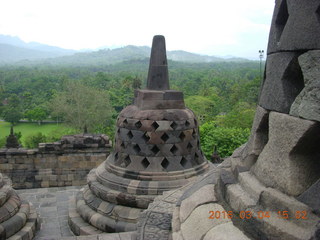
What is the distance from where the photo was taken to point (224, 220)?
201 centimetres

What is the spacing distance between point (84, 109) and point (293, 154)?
97.5 feet

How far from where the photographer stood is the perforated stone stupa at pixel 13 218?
4.92m

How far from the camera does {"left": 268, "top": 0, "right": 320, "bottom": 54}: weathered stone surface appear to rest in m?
1.65

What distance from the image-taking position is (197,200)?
7.91 ft

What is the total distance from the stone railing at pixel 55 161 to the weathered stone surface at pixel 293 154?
7818 millimetres

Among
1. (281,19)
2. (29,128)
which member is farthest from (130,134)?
(29,128)

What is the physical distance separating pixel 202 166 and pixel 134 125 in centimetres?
148

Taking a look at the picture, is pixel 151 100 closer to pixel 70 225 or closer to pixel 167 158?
pixel 167 158

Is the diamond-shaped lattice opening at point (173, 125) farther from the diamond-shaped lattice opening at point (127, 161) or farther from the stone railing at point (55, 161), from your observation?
the stone railing at point (55, 161)

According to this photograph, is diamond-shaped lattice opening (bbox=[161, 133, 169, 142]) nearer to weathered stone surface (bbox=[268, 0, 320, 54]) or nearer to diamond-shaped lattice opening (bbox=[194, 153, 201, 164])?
diamond-shaped lattice opening (bbox=[194, 153, 201, 164])

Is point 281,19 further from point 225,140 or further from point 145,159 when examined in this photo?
point 225,140

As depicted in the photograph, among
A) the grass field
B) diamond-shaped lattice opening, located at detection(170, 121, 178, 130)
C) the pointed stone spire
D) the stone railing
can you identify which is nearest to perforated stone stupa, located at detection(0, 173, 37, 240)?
diamond-shaped lattice opening, located at detection(170, 121, 178, 130)

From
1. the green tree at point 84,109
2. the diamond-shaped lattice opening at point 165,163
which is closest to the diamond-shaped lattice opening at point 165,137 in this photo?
the diamond-shaped lattice opening at point 165,163

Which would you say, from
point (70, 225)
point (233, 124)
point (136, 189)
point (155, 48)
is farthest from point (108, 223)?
point (233, 124)
